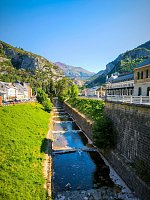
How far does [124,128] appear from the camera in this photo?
61.6 ft

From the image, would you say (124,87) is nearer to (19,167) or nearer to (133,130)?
(133,130)

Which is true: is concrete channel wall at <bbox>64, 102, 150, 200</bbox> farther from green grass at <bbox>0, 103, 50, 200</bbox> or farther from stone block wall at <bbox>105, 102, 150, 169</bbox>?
green grass at <bbox>0, 103, 50, 200</bbox>

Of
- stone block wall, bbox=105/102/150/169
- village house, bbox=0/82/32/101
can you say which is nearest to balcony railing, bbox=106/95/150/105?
stone block wall, bbox=105/102/150/169

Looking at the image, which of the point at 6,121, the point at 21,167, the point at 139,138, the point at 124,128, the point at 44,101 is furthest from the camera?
the point at 44,101

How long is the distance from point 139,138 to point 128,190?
13.9ft

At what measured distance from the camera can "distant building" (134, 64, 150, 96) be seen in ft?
85.3

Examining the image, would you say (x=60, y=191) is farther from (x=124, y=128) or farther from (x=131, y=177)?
(x=124, y=128)

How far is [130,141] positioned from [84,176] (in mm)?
5491

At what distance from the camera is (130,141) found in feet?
56.3

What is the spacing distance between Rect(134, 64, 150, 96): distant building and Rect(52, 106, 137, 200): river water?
1101 centimetres

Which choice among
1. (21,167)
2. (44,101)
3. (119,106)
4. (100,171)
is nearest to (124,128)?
(119,106)

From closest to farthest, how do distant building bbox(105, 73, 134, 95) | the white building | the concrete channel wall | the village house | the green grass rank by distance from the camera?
1. the green grass
2. the concrete channel wall
3. the white building
4. distant building bbox(105, 73, 134, 95)
5. the village house

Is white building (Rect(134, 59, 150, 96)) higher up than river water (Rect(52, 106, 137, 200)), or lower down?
higher up

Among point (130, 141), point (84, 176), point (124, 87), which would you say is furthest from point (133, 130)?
point (124, 87)
